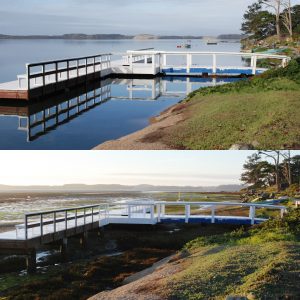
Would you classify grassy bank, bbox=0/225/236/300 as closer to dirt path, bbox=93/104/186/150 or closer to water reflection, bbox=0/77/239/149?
dirt path, bbox=93/104/186/150

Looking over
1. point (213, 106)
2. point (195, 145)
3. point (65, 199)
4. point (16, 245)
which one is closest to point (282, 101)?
point (213, 106)

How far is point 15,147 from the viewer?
517 inches

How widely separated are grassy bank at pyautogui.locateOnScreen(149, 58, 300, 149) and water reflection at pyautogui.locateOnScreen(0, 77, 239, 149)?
2297 mm

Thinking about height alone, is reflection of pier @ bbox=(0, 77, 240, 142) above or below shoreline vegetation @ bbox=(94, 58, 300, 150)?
above

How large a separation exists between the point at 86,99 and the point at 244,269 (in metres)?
13.7

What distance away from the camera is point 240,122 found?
41.0ft

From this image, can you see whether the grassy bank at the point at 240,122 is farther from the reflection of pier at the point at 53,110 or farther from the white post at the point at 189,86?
the white post at the point at 189,86

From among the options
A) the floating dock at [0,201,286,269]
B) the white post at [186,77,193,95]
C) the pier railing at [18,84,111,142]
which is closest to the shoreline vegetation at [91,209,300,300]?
the floating dock at [0,201,286,269]

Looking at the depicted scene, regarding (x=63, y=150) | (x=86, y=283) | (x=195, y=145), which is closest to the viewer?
(x=86, y=283)

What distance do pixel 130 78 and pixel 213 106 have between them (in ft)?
50.4

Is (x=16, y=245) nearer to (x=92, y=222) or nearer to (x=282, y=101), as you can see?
(x=92, y=222)

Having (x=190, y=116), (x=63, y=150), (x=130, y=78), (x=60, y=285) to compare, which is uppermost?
(x=130, y=78)

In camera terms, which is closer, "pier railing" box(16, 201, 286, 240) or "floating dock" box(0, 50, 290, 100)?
"pier railing" box(16, 201, 286, 240)

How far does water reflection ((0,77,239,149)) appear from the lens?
15.6 meters
